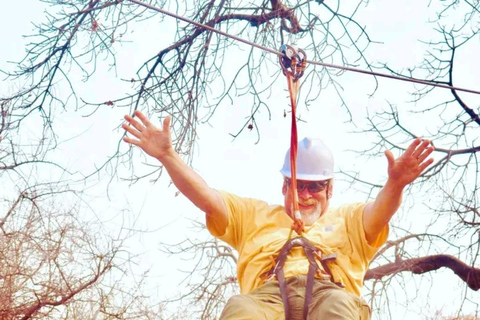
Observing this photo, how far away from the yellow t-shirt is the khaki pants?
0.38ft

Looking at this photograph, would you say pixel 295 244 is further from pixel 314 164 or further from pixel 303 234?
pixel 314 164

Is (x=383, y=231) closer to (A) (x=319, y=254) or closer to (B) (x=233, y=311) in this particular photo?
(A) (x=319, y=254)

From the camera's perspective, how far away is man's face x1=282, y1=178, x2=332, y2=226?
3951 millimetres

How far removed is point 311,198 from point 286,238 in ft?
1.09

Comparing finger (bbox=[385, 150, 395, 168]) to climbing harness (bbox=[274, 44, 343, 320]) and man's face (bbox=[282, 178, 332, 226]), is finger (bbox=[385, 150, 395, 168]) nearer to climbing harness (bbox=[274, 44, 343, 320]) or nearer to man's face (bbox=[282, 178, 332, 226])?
climbing harness (bbox=[274, 44, 343, 320])

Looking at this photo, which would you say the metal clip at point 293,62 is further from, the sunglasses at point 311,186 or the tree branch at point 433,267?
the tree branch at point 433,267

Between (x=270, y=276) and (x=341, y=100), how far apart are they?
3.34 meters

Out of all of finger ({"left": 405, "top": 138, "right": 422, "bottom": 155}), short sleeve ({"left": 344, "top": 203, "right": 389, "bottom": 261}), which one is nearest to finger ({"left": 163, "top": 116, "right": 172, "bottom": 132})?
short sleeve ({"left": 344, "top": 203, "right": 389, "bottom": 261})

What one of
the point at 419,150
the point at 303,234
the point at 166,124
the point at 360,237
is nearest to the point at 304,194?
the point at 303,234

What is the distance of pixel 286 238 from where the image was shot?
3.75 m

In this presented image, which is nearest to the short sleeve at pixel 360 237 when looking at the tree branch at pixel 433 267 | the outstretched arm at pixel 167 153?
the outstretched arm at pixel 167 153

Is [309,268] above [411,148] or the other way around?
the other way around

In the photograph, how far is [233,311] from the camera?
321 cm

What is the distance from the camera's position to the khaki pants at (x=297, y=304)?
3.20m
